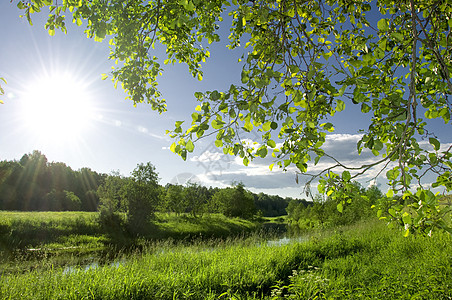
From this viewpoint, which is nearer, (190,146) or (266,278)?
(190,146)

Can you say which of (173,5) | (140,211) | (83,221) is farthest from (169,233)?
(173,5)

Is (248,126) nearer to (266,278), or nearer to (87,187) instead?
(266,278)

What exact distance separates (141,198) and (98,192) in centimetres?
539

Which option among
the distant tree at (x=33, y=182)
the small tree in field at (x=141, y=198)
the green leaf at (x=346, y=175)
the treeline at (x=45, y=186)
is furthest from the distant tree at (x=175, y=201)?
the distant tree at (x=33, y=182)

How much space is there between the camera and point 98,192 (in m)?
27.9

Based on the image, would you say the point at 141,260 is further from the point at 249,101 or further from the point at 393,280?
the point at 249,101

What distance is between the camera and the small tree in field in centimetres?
2591

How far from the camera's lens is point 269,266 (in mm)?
7352

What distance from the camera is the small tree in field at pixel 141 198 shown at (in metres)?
25.9

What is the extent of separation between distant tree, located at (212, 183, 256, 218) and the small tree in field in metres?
23.8

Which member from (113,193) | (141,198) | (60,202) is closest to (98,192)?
(113,193)

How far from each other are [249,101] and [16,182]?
7559 centimetres

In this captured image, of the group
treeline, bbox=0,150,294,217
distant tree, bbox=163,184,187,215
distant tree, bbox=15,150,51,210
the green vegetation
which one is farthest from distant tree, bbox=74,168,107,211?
the green vegetation

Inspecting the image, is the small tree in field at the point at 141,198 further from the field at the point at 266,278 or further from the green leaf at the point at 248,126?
the green leaf at the point at 248,126
